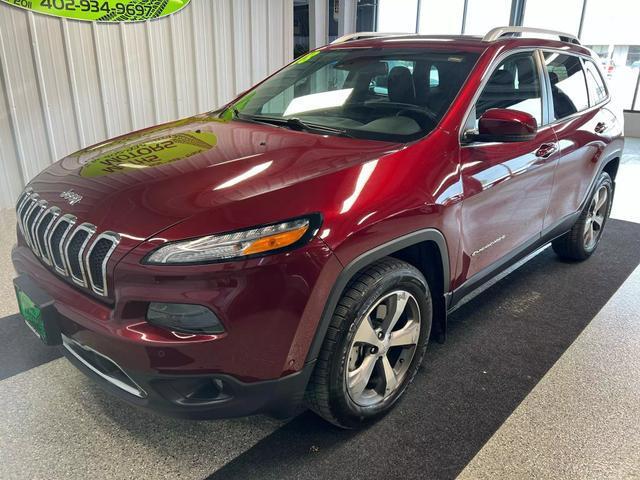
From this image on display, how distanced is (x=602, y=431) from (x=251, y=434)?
1371mm

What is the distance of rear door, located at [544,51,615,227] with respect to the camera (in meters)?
2.80

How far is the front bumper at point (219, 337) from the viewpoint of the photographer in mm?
1443

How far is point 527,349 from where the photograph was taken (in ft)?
8.34

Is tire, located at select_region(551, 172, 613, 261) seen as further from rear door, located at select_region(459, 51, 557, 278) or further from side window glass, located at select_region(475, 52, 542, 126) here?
side window glass, located at select_region(475, 52, 542, 126)

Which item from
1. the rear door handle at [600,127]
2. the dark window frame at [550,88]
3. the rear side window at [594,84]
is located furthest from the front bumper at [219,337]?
the rear side window at [594,84]

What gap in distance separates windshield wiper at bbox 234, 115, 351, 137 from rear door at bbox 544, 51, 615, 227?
1.32 m

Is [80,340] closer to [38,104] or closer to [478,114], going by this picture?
[478,114]

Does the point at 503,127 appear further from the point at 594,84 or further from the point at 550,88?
the point at 594,84

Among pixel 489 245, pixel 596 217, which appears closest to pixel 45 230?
pixel 489 245

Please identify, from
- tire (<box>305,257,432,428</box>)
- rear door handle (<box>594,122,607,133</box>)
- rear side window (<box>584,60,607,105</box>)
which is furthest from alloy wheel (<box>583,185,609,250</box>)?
tire (<box>305,257,432,428</box>)

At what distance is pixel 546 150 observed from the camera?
2.60 m

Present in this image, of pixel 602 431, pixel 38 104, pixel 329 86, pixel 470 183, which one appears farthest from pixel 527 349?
pixel 38 104

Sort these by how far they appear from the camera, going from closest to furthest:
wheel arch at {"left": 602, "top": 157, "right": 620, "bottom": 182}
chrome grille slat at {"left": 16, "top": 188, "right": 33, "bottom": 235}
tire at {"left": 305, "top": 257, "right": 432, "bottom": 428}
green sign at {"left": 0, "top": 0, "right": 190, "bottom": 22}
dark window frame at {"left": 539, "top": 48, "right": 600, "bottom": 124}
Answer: tire at {"left": 305, "top": 257, "right": 432, "bottom": 428}, chrome grille slat at {"left": 16, "top": 188, "right": 33, "bottom": 235}, dark window frame at {"left": 539, "top": 48, "right": 600, "bottom": 124}, wheel arch at {"left": 602, "top": 157, "right": 620, "bottom": 182}, green sign at {"left": 0, "top": 0, "right": 190, "bottom": 22}

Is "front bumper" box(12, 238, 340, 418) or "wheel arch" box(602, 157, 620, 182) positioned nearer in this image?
"front bumper" box(12, 238, 340, 418)
